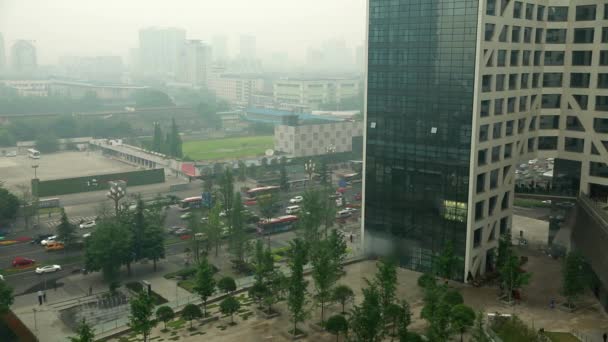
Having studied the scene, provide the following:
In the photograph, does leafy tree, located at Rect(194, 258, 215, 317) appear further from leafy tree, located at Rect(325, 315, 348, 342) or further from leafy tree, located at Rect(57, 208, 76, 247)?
leafy tree, located at Rect(57, 208, 76, 247)

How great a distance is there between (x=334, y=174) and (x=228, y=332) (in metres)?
36.0

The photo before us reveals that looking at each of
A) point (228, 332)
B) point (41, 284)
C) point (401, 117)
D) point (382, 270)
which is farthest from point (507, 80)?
point (41, 284)

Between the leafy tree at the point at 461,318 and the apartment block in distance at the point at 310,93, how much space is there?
107 m

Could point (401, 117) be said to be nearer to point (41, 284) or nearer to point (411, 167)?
point (411, 167)

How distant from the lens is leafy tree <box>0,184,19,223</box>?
38469mm

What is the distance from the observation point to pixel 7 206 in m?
38.6

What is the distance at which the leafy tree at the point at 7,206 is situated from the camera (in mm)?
38469

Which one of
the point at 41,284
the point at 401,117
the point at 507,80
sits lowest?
the point at 41,284

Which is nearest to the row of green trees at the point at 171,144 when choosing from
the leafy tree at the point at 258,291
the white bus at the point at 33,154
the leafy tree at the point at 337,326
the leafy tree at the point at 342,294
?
the white bus at the point at 33,154

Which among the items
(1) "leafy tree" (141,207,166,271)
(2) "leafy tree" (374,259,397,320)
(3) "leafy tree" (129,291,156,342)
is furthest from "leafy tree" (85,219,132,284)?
(2) "leafy tree" (374,259,397,320)

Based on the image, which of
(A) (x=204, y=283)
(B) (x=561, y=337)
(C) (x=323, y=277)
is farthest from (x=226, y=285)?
(B) (x=561, y=337)

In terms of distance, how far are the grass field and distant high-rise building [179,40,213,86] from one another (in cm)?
8368

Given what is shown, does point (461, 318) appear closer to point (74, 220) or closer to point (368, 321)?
point (368, 321)

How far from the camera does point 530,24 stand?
91.2 feet
